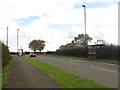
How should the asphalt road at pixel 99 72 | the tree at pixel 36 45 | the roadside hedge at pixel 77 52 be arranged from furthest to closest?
the tree at pixel 36 45, the roadside hedge at pixel 77 52, the asphalt road at pixel 99 72

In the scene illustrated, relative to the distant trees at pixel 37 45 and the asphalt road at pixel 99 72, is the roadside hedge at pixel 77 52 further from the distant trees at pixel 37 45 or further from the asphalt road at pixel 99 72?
the distant trees at pixel 37 45

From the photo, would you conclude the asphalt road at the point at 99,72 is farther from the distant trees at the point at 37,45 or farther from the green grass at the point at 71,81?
the distant trees at the point at 37,45

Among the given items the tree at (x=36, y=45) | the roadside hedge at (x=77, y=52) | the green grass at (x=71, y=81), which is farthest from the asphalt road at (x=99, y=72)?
the tree at (x=36, y=45)

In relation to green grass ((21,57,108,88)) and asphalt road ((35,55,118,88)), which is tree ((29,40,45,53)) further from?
green grass ((21,57,108,88))

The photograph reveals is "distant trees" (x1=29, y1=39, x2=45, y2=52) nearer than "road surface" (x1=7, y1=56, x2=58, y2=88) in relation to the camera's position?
No

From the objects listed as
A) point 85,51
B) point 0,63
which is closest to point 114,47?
point 85,51

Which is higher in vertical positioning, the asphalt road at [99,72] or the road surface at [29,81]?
the road surface at [29,81]

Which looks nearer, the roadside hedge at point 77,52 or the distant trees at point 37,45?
the roadside hedge at point 77,52

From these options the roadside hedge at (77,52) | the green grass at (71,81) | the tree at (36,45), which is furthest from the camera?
the tree at (36,45)

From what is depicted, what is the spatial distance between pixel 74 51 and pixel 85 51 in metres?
13.1

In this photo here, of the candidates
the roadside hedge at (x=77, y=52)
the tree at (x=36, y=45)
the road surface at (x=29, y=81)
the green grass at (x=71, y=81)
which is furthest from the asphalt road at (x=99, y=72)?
the tree at (x=36, y=45)

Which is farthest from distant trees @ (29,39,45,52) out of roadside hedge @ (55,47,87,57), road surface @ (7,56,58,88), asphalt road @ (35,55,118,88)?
road surface @ (7,56,58,88)

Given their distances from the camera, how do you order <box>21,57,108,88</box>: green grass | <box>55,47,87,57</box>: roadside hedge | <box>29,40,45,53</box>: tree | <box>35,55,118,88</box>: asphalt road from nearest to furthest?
1. <box>21,57,108,88</box>: green grass
2. <box>35,55,118,88</box>: asphalt road
3. <box>55,47,87,57</box>: roadside hedge
4. <box>29,40,45,53</box>: tree

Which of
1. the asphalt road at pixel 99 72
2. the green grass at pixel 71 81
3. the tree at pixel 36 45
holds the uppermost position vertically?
the tree at pixel 36 45
